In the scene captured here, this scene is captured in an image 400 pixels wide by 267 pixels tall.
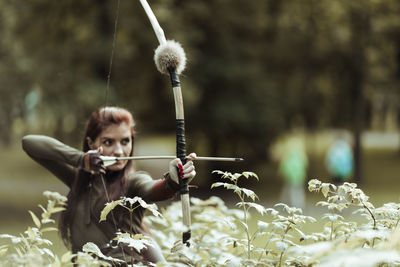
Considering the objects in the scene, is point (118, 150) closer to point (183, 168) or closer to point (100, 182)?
point (100, 182)

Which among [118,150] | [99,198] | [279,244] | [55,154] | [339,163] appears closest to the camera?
[279,244]

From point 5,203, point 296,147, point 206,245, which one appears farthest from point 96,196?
point 5,203

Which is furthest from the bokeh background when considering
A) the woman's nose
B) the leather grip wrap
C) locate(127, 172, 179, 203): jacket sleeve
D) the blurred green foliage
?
the leather grip wrap

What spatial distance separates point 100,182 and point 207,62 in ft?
43.0

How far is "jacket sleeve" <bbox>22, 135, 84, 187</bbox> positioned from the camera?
320 cm

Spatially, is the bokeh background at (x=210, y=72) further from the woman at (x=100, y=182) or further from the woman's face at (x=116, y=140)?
the woman's face at (x=116, y=140)

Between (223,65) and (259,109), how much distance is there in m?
1.73

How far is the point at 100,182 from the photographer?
314 centimetres

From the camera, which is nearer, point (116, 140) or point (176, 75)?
point (176, 75)

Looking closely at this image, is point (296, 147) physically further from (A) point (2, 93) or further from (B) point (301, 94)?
(B) point (301, 94)

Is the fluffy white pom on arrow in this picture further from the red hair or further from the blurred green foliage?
the blurred green foliage

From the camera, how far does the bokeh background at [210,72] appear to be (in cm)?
1332

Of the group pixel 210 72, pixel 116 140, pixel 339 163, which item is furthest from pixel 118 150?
pixel 210 72

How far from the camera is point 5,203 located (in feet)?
51.0
